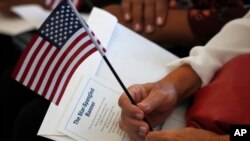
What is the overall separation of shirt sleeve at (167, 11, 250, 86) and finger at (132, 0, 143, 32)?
0.29 m

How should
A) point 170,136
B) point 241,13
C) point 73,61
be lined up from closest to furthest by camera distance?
point 170,136 → point 73,61 → point 241,13

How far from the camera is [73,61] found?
0.72 m

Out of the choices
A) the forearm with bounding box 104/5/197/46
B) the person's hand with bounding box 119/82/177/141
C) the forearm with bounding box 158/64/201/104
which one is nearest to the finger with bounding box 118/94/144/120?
the person's hand with bounding box 119/82/177/141

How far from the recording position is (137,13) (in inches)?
41.5

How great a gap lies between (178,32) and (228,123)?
43 centimetres

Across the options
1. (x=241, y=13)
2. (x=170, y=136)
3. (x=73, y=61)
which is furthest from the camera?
(x=241, y=13)

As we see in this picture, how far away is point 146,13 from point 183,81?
0.35 meters

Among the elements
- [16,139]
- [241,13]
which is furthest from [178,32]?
[16,139]

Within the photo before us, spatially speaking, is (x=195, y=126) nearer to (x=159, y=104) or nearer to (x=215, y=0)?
(x=159, y=104)

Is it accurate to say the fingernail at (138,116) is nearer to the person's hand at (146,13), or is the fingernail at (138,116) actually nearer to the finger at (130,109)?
the finger at (130,109)

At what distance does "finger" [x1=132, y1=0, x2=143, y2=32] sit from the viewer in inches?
41.4

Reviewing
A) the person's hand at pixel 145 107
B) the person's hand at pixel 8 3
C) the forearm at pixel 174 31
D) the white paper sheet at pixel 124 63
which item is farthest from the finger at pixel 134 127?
the person's hand at pixel 8 3

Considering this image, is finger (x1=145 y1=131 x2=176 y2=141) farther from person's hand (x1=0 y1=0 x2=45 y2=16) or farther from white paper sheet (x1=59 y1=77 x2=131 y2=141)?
person's hand (x1=0 y1=0 x2=45 y2=16)

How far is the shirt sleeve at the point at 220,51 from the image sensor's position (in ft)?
2.49
